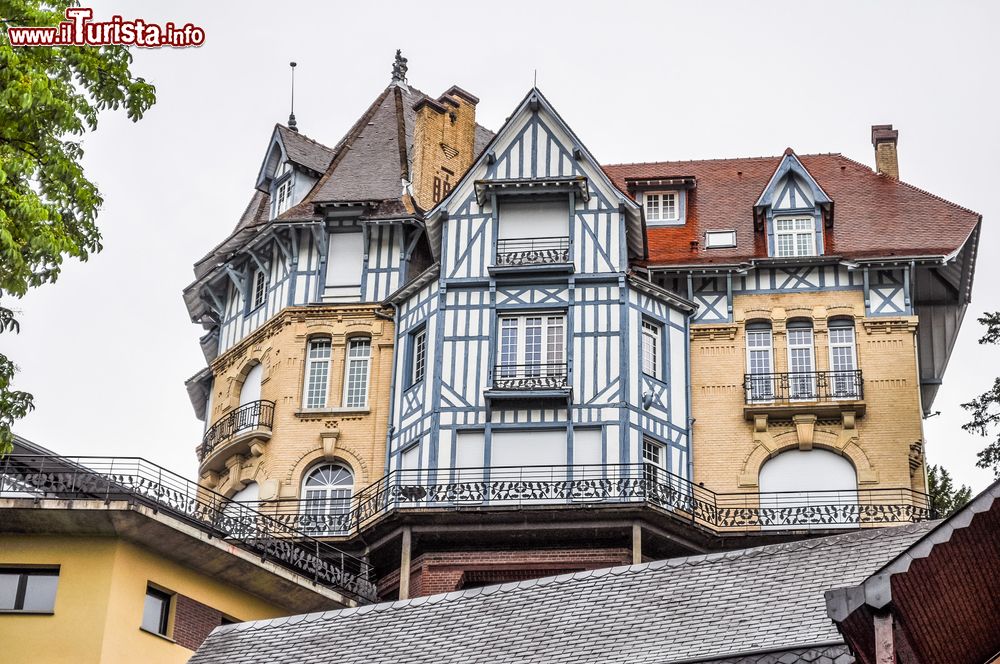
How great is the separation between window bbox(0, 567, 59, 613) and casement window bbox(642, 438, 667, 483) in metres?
13.8

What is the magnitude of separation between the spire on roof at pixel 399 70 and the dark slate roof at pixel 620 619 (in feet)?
94.1

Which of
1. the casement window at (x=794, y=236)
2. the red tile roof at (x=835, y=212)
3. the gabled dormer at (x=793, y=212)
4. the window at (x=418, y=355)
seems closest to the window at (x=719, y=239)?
the red tile roof at (x=835, y=212)

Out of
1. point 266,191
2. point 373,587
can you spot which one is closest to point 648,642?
point 373,587

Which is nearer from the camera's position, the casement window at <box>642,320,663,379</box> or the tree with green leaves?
the tree with green leaves

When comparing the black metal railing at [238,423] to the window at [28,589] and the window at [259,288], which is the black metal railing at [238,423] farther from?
the window at [28,589]

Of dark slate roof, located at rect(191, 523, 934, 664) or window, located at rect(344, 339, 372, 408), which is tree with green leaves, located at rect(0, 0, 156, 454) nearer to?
dark slate roof, located at rect(191, 523, 934, 664)

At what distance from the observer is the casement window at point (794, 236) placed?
4106 centimetres

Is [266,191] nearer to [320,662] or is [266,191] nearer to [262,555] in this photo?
[262,555]

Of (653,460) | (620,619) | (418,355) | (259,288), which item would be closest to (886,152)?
(653,460)

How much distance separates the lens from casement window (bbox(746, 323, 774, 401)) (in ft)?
129

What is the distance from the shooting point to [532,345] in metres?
39.2

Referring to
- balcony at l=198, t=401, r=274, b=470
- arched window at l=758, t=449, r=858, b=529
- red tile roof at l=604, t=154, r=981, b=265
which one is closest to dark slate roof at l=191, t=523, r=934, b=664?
arched window at l=758, t=449, r=858, b=529

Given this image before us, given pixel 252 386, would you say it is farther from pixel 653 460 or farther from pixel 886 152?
pixel 886 152

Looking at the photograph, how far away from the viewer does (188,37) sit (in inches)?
1000
